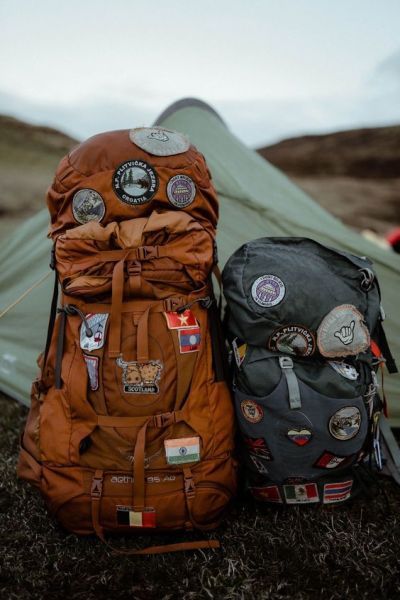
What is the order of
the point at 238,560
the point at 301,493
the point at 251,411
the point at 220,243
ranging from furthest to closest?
the point at 220,243, the point at 301,493, the point at 251,411, the point at 238,560

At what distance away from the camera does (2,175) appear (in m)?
A: 19.9

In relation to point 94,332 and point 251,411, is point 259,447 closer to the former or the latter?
point 251,411

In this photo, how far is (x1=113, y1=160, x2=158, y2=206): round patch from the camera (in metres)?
2.18

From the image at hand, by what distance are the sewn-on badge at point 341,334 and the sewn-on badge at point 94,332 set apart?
77cm

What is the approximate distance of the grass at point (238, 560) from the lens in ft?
5.99

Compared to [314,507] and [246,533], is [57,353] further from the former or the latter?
[314,507]

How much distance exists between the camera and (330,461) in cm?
209

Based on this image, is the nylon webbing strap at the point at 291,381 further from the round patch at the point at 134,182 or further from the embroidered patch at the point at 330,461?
the round patch at the point at 134,182

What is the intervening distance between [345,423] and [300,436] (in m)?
0.17

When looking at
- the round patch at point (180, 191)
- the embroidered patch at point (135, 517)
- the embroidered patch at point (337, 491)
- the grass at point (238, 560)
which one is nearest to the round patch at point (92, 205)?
the round patch at point (180, 191)

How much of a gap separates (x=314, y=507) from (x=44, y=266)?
6.92ft

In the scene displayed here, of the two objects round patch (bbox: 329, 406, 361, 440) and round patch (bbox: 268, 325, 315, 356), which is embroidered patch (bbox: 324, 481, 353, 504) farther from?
round patch (bbox: 268, 325, 315, 356)

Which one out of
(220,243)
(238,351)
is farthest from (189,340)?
(220,243)

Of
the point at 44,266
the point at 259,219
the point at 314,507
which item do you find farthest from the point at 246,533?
the point at 44,266
